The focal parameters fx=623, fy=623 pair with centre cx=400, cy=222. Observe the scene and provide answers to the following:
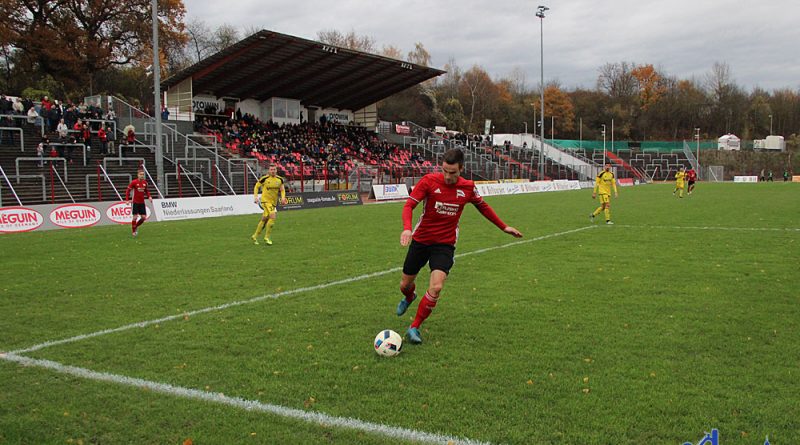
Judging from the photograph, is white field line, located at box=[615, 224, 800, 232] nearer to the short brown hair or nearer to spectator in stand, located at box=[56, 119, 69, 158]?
the short brown hair

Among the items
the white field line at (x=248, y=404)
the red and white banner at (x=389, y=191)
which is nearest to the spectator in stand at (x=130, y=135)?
the red and white banner at (x=389, y=191)

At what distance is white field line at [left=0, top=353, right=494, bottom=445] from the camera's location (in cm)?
431

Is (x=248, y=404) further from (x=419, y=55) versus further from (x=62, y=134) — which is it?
(x=419, y=55)

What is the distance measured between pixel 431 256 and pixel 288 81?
44.3 m

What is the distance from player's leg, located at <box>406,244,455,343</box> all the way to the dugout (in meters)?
34.7

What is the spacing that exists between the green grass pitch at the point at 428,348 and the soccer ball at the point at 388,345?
0.09 meters

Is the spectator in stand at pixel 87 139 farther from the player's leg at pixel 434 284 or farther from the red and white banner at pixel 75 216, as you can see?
the player's leg at pixel 434 284

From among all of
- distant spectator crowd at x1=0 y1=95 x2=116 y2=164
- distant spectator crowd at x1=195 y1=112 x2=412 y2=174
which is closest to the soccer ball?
distant spectator crowd at x1=0 y1=95 x2=116 y2=164

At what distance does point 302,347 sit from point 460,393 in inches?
79.5

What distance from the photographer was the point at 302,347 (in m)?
6.45

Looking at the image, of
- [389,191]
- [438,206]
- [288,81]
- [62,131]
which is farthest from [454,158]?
[288,81]

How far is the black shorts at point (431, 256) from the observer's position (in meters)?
6.77

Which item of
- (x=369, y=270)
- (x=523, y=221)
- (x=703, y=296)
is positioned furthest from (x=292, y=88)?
(x=703, y=296)

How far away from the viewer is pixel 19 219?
65.4 feet
